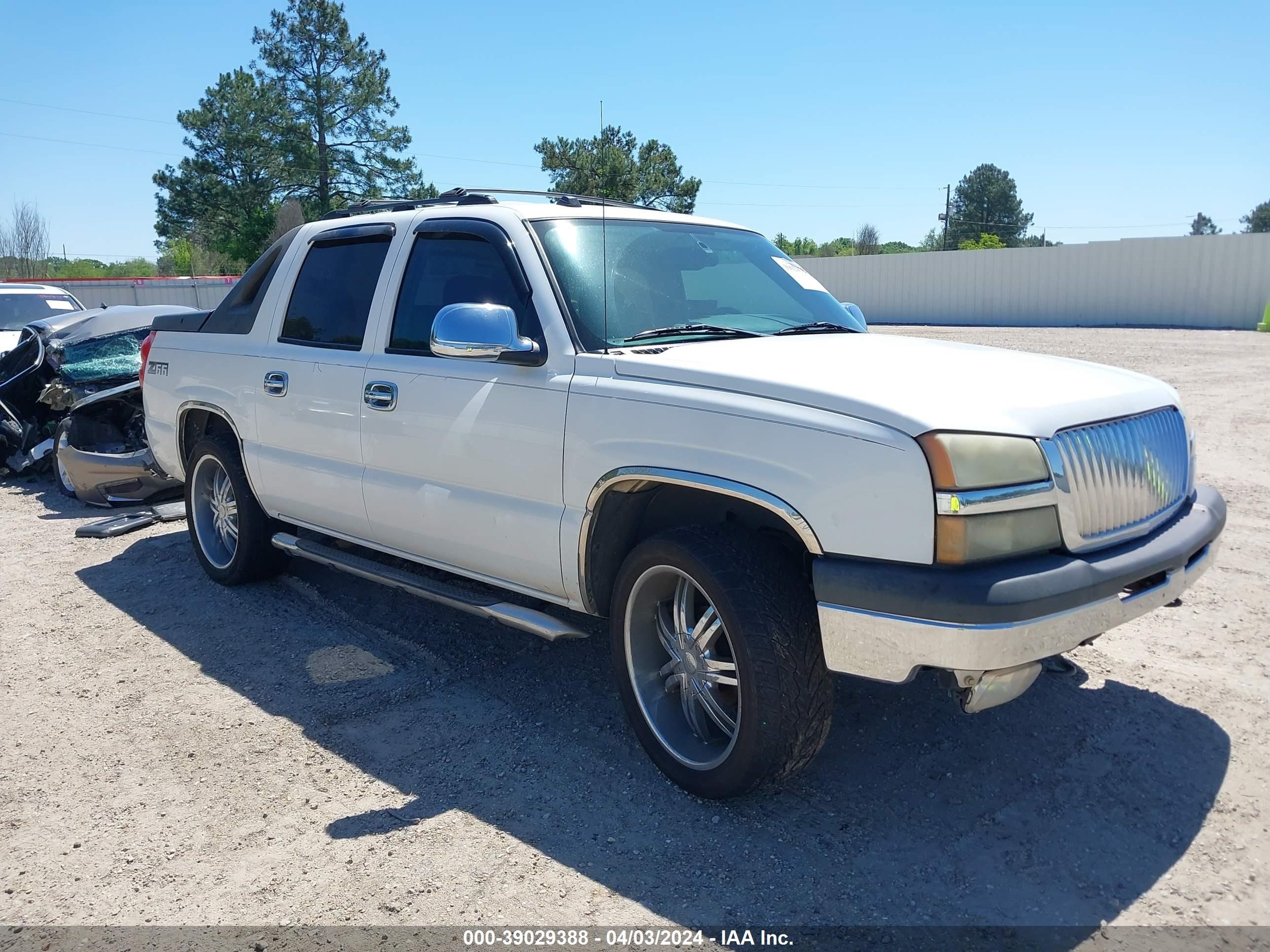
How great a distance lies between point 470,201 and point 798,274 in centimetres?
161

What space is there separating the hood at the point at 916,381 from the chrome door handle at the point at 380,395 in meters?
1.25

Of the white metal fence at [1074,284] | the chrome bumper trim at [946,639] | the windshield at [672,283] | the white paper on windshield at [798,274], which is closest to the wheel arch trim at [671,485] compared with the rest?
the chrome bumper trim at [946,639]

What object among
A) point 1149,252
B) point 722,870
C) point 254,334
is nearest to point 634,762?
point 722,870

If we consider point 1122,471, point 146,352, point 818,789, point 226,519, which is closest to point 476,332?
point 818,789

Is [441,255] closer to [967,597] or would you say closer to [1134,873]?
[967,597]

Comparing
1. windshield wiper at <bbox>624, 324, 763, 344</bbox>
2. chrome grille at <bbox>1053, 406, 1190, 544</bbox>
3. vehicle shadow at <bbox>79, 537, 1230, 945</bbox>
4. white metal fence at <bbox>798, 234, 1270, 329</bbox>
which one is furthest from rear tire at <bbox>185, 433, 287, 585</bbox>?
white metal fence at <bbox>798, 234, 1270, 329</bbox>

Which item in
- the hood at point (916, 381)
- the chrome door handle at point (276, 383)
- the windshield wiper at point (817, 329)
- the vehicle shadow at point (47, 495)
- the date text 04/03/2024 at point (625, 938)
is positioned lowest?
the vehicle shadow at point (47, 495)

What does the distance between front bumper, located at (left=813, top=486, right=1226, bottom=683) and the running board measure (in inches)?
47.8

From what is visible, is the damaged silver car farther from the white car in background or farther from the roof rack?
the white car in background

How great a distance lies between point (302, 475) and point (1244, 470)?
7.39 metres

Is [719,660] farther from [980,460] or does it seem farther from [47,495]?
[47,495]

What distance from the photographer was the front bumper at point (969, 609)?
270cm

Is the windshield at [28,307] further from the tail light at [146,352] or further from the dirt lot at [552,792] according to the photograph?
the dirt lot at [552,792]

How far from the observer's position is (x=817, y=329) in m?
4.31
